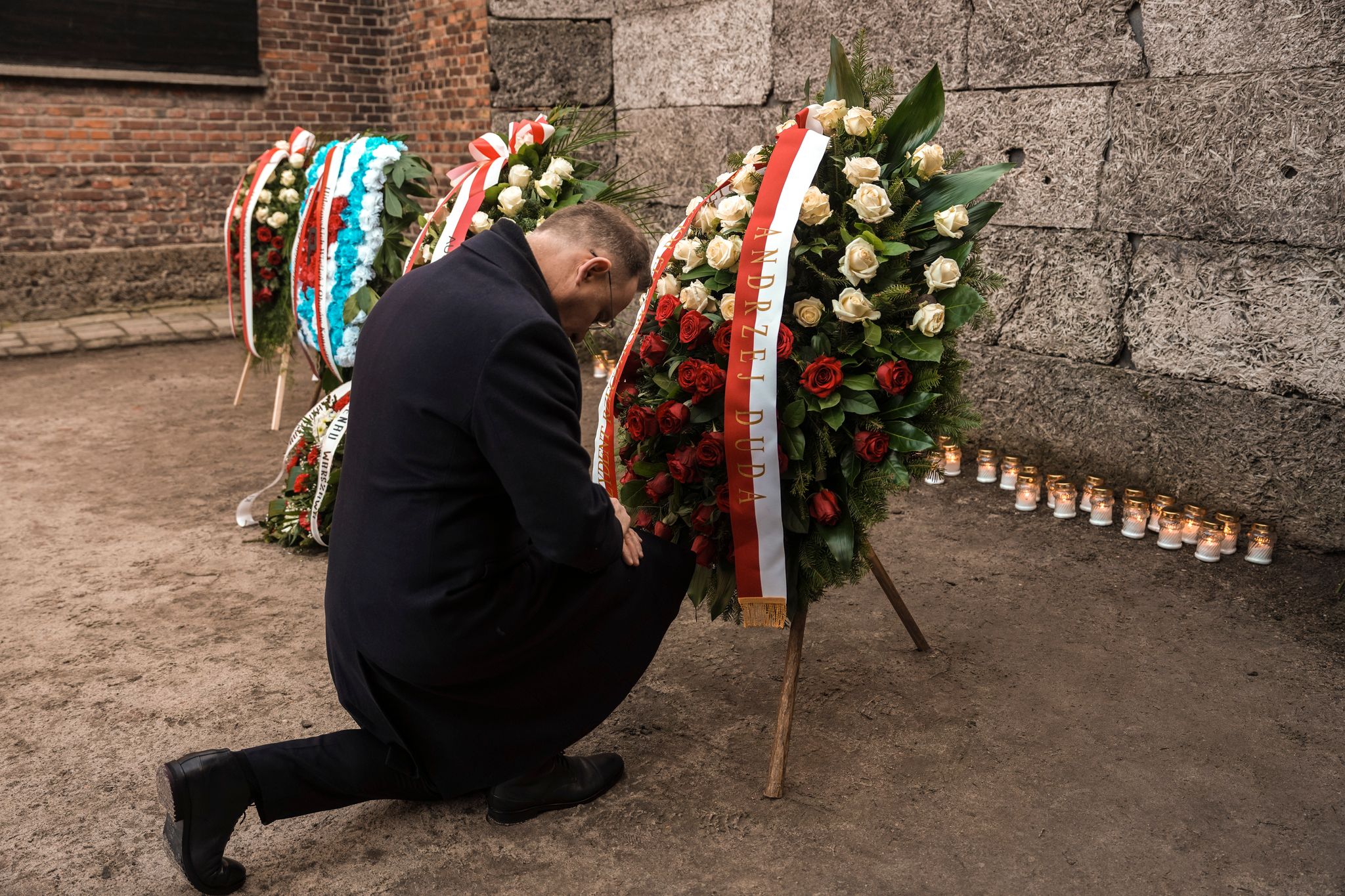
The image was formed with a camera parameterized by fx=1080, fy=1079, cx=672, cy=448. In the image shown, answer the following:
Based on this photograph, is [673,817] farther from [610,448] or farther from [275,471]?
[275,471]

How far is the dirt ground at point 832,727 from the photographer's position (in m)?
2.40

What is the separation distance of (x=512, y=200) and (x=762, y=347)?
163cm

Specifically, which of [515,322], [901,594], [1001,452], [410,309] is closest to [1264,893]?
[901,594]

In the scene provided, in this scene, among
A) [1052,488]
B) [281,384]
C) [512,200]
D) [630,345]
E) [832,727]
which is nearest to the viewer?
[630,345]

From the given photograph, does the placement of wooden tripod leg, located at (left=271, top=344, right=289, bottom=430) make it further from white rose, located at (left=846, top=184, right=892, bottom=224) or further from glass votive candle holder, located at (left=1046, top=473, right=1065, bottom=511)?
white rose, located at (left=846, top=184, right=892, bottom=224)

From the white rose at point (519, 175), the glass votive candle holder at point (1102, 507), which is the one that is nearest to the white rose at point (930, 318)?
the white rose at point (519, 175)

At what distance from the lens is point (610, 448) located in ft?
9.16

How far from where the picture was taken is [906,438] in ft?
8.13

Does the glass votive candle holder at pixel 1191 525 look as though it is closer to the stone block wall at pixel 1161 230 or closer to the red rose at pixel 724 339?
the stone block wall at pixel 1161 230

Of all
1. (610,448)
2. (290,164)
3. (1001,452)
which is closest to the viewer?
(610,448)

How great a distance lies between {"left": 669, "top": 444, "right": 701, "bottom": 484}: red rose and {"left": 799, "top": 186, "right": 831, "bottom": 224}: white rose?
1.99 ft

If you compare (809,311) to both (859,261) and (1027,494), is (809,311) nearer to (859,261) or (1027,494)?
(859,261)

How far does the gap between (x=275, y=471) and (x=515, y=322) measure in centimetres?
353

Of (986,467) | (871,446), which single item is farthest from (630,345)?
(986,467)
